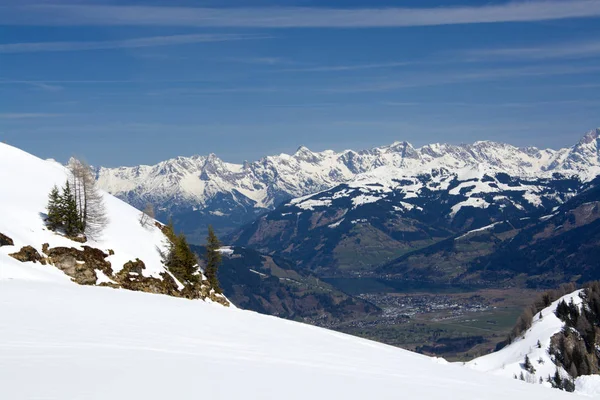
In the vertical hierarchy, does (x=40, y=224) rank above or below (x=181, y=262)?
above

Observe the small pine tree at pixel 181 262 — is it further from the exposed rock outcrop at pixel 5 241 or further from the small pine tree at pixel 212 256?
the exposed rock outcrop at pixel 5 241

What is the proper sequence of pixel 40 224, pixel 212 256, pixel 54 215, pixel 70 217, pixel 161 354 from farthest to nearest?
pixel 212 256 → pixel 70 217 → pixel 54 215 → pixel 40 224 → pixel 161 354

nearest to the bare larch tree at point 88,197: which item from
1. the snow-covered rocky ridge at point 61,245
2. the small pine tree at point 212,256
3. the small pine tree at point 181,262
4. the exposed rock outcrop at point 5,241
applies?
the snow-covered rocky ridge at point 61,245

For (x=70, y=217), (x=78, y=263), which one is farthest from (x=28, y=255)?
(x=70, y=217)

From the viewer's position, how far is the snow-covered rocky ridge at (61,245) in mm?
55781

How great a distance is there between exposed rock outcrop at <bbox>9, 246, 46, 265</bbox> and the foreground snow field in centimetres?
1159

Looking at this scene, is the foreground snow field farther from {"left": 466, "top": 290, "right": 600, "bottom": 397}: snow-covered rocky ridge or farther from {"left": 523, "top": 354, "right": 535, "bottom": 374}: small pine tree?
{"left": 523, "top": 354, "right": 535, "bottom": 374}: small pine tree

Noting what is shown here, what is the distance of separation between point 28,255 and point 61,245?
546 cm

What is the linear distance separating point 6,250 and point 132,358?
115ft

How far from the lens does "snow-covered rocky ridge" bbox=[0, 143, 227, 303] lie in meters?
55.8

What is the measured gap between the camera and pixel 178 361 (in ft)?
86.4

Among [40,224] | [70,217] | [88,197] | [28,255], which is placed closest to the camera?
[28,255]

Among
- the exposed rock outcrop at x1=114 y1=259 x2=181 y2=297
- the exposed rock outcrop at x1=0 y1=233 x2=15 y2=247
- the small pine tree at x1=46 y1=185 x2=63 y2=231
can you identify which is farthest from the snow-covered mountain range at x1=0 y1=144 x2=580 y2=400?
the small pine tree at x1=46 y1=185 x2=63 y2=231

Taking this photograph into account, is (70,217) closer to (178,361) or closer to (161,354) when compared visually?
(161,354)
